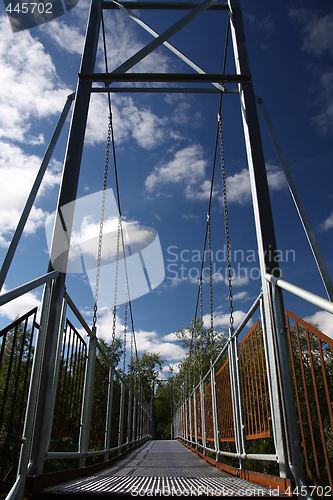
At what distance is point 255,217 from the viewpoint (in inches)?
A: 93.6

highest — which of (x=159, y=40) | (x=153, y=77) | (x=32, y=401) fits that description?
(x=159, y=40)

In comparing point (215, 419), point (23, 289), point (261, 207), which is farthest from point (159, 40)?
point (215, 419)

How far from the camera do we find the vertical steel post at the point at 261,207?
1736mm

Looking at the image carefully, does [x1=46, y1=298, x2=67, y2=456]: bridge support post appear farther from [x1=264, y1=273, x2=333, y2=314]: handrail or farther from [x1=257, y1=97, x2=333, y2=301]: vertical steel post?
[x1=257, y1=97, x2=333, y2=301]: vertical steel post

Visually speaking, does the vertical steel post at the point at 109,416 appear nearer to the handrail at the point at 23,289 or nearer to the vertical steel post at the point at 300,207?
the handrail at the point at 23,289

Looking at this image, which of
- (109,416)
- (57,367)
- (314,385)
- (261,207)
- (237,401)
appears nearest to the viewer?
(314,385)

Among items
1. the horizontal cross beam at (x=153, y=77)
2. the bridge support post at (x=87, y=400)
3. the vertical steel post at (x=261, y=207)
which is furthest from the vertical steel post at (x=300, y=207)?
the bridge support post at (x=87, y=400)

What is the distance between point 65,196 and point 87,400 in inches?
62.0

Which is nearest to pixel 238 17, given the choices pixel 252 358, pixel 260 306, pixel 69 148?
pixel 69 148

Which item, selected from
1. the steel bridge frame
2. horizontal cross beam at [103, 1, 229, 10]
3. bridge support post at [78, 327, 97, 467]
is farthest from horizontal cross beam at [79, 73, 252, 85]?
bridge support post at [78, 327, 97, 467]

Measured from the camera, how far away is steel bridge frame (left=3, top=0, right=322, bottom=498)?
1.73 meters

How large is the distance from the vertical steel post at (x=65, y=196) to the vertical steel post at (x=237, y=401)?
1.35m

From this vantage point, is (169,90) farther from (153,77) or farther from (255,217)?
(255,217)

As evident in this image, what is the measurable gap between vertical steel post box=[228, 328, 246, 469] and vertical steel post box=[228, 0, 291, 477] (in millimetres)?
801
